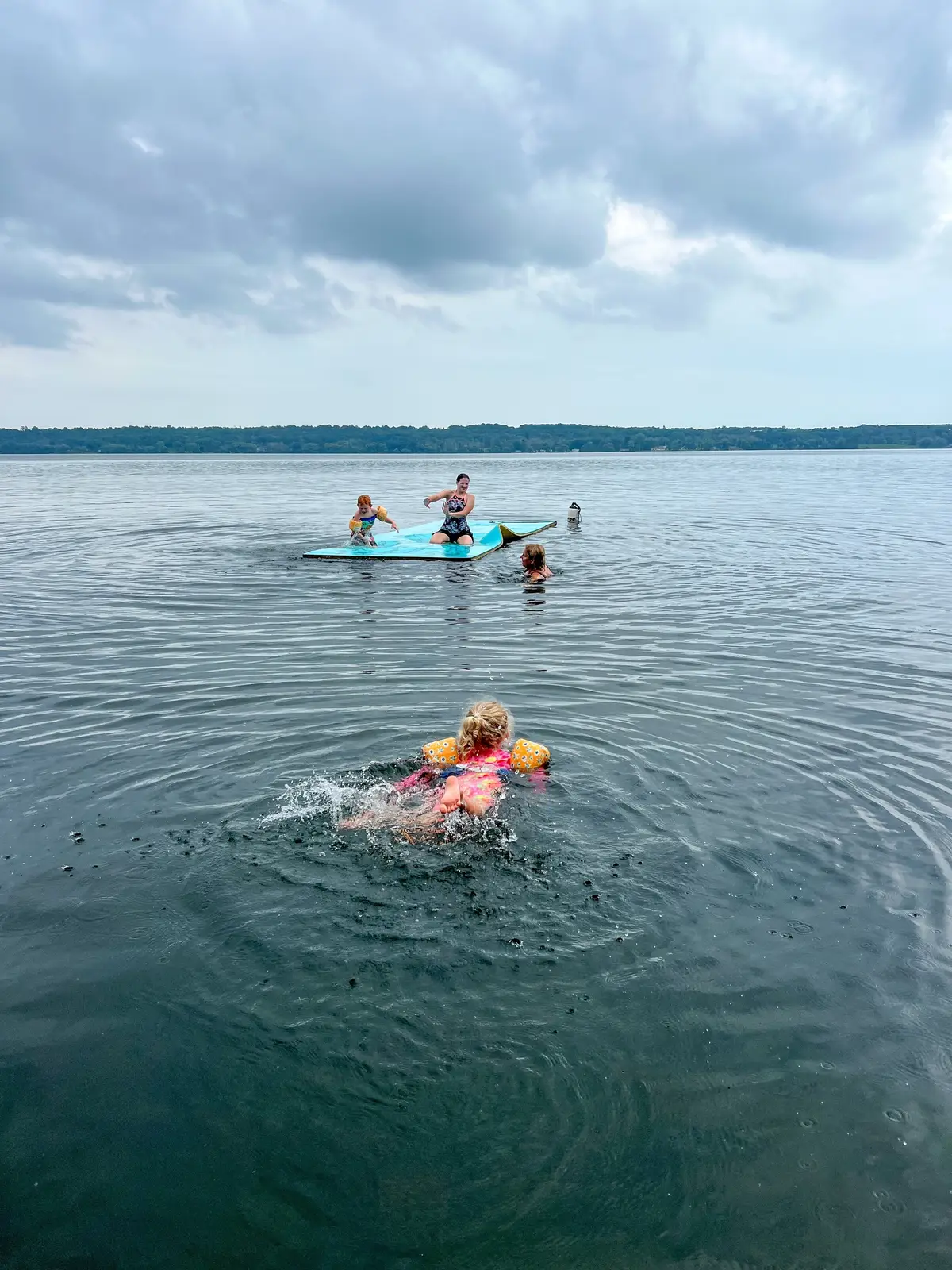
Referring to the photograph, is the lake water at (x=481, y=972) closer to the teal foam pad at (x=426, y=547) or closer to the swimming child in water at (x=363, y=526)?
the teal foam pad at (x=426, y=547)

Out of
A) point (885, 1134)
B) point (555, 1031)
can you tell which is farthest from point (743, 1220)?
point (555, 1031)

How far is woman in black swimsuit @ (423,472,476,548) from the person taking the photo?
902 inches

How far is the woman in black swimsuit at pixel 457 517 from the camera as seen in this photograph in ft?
75.2

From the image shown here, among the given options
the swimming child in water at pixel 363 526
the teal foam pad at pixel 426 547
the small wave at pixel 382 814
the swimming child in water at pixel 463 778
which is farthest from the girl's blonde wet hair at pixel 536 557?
the small wave at pixel 382 814

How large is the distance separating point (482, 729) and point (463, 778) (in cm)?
47

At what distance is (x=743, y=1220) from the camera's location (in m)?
3.61

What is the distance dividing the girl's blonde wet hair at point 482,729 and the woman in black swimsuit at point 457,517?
50.0ft

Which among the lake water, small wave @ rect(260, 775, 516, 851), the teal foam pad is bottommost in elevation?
the teal foam pad

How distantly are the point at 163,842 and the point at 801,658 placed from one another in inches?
339

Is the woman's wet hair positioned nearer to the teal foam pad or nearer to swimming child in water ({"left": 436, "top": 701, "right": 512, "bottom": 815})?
the teal foam pad

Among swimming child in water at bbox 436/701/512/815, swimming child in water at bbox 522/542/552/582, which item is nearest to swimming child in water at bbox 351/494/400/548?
swimming child in water at bbox 522/542/552/582

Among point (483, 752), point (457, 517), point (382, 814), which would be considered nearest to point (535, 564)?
point (457, 517)

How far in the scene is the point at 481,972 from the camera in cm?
499

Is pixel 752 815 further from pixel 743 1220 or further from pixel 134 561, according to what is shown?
pixel 134 561
